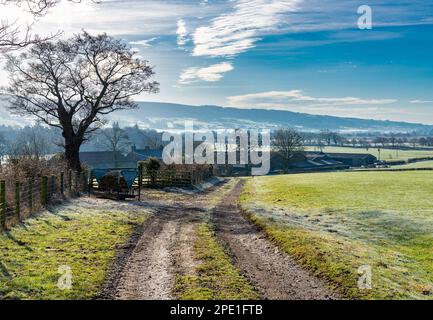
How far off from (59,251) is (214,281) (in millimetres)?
5524

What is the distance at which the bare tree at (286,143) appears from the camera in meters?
95.6

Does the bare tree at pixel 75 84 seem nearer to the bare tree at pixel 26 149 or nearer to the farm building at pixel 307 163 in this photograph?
the bare tree at pixel 26 149

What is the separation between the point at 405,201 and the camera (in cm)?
2977

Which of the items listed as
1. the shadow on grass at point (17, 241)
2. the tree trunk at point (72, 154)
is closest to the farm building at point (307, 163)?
the tree trunk at point (72, 154)

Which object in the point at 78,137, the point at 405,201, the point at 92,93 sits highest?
the point at 92,93

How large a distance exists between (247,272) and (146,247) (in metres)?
4.36

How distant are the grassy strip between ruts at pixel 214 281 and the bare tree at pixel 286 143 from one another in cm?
8352

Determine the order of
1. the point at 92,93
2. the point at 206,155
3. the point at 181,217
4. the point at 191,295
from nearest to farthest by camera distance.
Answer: the point at 191,295
the point at 181,217
the point at 92,93
the point at 206,155

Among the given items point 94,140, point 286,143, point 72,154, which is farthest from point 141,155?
point 72,154

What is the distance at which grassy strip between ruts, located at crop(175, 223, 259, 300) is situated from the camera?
9.17 m

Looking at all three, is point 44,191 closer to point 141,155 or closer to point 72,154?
point 72,154
